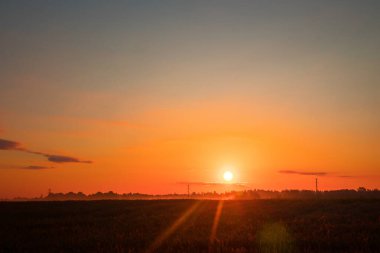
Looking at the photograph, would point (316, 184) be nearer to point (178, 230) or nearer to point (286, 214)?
point (286, 214)

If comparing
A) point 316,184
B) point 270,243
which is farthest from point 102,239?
point 316,184

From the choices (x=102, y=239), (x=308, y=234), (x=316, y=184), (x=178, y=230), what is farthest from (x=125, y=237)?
(x=316, y=184)

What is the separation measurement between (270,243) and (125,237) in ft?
24.4

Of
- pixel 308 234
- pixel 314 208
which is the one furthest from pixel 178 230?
pixel 314 208

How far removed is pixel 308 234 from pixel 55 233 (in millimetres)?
14088

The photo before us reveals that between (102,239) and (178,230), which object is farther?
(178,230)

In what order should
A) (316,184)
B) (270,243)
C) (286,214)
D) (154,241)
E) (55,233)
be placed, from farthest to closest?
(316,184) < (286,214) < (55,233) < (154,241) < (270,243)

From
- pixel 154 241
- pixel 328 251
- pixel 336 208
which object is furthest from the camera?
pixel 336 208

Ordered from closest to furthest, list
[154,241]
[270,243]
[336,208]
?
[270,243] → [154,241] → [336,208]

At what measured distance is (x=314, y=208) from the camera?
1678 inches

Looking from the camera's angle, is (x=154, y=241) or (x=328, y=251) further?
(x=154, y=241)

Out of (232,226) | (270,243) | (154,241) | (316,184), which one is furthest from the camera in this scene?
(316,184)

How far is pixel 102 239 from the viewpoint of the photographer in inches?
866

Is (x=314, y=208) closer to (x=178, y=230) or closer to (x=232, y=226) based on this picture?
(x=232, y=226)
